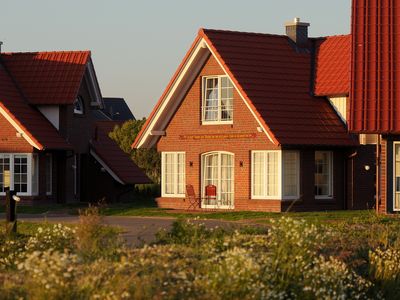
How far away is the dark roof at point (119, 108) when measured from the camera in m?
98.3

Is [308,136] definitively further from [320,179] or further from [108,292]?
[108,292]

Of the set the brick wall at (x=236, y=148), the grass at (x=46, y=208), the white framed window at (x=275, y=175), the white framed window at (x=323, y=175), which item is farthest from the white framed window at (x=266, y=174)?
the grass at (x=46, y=208)

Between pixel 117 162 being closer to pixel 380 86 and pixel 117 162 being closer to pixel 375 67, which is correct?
pixel 375 67

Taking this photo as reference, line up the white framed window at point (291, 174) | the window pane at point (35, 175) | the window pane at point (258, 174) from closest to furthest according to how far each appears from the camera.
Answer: the white framed window at point (291, 174) → the window pane at point (258, 174) → the window pane at point (35, 175)

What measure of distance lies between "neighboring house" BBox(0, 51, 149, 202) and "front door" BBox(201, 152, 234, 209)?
7320 mm

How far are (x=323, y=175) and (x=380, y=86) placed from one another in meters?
5.26

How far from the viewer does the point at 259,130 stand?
38438 millimetres

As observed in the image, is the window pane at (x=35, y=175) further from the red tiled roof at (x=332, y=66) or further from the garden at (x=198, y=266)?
the garden at (x=198, y=266)

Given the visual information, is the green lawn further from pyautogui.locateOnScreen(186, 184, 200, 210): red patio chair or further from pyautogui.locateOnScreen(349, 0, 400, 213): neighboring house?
pyautogui.locateOnScreen(349, 0, 400, 213): neighboring house

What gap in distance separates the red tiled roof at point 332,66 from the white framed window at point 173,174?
5631 mm

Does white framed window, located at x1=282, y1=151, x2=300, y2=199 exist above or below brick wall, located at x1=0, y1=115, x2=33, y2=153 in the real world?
below

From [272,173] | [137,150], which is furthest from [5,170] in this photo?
[137,150]

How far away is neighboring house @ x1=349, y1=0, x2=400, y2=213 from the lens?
35406 millimetres

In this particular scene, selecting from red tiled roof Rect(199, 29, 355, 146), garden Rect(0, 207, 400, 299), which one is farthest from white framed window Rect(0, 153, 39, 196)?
garden Rect(0, 207, 400, 299)
